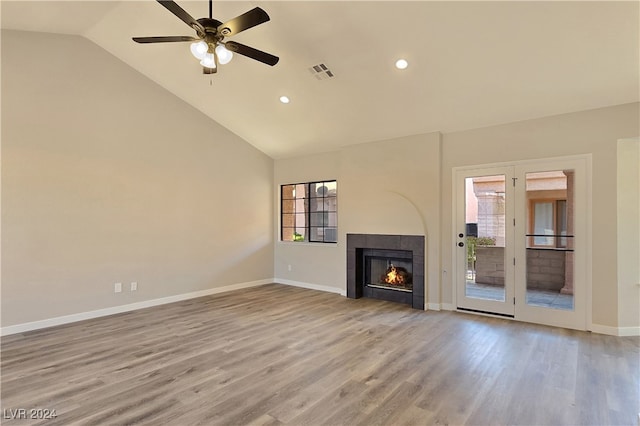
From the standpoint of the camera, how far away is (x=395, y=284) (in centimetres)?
584

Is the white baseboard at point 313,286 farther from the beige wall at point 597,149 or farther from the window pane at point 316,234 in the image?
the beige wall at point 597,149

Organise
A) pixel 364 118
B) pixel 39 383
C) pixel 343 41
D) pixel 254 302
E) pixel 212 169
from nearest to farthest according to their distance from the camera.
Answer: pixel 39 383 → pixel 343 41 → pixel 364 118 → pixel 254 302 → pixel 212 169

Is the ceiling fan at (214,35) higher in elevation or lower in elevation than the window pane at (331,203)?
higher

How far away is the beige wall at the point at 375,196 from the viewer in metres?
5.28

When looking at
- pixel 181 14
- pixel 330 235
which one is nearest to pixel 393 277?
pixel 330 235

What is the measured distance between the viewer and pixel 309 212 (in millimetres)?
7180

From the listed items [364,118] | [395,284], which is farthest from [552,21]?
[395,284]

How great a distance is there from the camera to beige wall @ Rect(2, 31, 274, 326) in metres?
4.19

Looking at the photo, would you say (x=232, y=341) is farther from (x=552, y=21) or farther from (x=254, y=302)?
(x=552, y=21)

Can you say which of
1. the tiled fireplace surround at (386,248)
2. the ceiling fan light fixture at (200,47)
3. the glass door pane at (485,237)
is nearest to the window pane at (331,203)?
the tiled fireplace surround at (386,248)

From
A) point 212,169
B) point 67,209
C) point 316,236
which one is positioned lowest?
point 316,236

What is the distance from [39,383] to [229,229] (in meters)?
3.98

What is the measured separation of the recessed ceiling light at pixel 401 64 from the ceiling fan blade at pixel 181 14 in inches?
88.5

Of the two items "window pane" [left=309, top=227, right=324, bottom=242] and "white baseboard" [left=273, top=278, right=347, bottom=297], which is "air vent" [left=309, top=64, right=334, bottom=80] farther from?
"white baseboard" [left=273, top=278, right=347, bottom=297]
